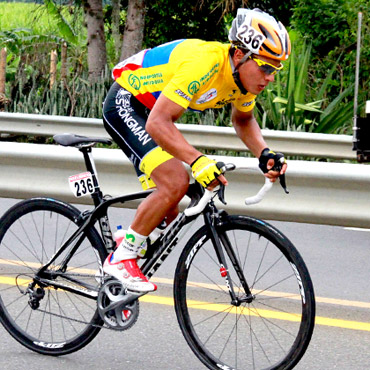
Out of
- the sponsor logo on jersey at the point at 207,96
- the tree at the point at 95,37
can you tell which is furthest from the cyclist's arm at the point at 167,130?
the tree at the point at 95,37

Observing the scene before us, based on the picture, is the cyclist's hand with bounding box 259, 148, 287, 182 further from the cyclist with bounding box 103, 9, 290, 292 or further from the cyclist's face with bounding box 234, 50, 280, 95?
the cyclist's face with bounding box 234, 50, 280, 95

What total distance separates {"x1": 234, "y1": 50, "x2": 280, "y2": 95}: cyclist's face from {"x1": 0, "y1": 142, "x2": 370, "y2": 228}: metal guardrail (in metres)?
2.97

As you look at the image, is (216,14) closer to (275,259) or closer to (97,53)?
(97,53)

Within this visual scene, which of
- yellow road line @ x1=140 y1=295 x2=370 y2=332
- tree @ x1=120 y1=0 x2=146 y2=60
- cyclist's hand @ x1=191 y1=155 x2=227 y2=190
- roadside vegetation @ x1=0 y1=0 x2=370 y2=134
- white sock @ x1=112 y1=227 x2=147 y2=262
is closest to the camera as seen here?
cyclist's hand @ x1=191 y1=155 x2=227 y2=190

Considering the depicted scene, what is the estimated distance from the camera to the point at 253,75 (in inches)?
162

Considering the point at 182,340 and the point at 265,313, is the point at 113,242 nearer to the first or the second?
the point at 182,340

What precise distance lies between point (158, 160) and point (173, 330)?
48.2 inches

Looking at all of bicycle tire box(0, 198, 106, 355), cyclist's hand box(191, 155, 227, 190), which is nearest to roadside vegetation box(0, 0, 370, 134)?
bicycle tire box(0, 198, 106, 355)

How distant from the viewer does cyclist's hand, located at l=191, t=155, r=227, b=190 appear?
3.87m

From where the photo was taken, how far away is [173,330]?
16.8 ft

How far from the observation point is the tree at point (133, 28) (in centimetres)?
1714

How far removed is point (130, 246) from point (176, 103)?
0.72m

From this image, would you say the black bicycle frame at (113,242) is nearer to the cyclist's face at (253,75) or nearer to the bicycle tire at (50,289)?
the bicycle tire at (50,289)

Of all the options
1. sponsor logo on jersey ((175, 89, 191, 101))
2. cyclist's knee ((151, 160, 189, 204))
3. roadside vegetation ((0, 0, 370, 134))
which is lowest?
roadside vegetation ((0, 0, 370, 134))
